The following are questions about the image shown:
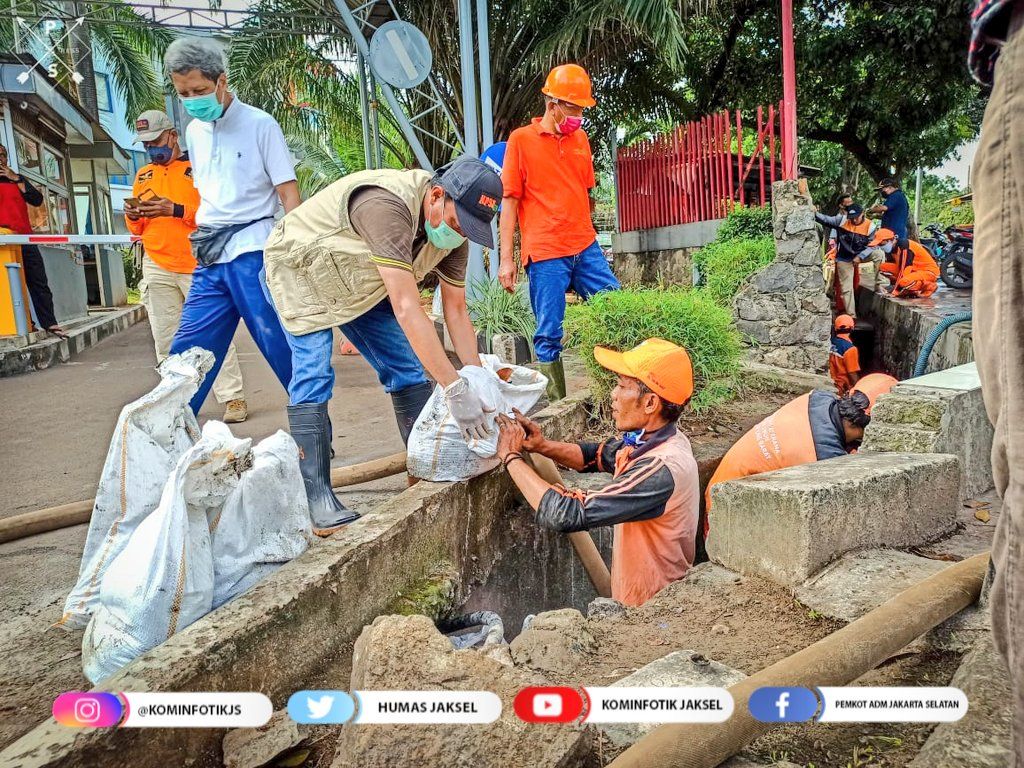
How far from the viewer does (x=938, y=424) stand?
290cm

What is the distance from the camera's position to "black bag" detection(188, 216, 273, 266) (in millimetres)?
3209

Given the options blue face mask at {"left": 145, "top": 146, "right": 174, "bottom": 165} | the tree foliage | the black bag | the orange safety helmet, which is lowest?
the black bag

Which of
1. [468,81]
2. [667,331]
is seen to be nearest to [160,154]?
[667,331]

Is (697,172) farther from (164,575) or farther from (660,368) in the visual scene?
(164,575)

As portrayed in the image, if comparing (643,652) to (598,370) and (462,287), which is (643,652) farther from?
(598,370)

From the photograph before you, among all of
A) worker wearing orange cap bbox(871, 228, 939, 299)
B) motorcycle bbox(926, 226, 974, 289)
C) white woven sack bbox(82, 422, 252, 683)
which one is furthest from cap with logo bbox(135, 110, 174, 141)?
motorcycle bbox(926, 226, 974, 289)

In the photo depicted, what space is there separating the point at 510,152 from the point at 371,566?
2.88 metres

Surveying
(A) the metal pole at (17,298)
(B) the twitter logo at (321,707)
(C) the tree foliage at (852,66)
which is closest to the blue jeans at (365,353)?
(B) the twitter logo at (321,707)

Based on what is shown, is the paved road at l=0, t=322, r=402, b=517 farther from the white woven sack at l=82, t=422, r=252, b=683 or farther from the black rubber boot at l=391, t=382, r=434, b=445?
the white woven sack at l=82, t=422, r=252, b=683

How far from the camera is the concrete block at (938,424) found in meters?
2.92

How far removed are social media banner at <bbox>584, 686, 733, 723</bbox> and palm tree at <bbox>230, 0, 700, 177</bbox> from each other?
853 centimetres

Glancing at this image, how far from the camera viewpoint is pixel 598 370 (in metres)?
4.11

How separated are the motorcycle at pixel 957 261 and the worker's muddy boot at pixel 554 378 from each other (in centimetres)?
770

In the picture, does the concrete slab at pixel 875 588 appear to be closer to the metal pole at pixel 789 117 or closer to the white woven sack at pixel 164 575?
Answer: the white woven sack at pixel 164 575
